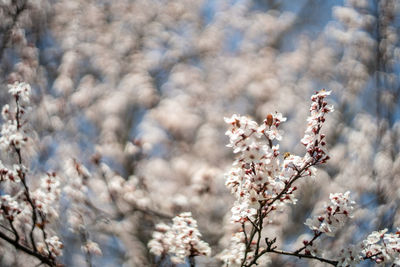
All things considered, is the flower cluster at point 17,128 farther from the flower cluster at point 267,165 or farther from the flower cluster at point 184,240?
the flower cluster at point 267,165

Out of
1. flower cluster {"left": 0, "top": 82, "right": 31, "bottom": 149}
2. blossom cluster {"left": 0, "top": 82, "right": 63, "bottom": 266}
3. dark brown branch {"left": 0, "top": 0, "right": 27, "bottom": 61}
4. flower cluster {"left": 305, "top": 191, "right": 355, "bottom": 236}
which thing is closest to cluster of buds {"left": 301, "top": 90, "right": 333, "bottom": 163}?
flower cluster {"left": 305, "top": 191, "right": 355, "bottom": 236}

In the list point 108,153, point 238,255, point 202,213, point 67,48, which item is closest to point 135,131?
point 108,153

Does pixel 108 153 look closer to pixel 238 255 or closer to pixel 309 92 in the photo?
pixel 238 255

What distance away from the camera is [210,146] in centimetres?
374

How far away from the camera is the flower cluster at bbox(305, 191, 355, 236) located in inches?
92.3

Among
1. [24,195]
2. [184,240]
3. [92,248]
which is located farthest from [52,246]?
[184,240]

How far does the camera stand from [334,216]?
93.4 inches

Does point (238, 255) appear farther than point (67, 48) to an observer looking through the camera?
No

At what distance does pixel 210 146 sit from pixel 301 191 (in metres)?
0.93

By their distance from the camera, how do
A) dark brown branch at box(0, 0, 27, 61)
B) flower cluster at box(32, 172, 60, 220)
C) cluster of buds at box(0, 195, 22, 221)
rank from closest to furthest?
cluster of buds at box(0, 195, 22, 221), flower cluster at box(32, 172, 60, 220), dark brown branch at box(0, 0, 27, 61)

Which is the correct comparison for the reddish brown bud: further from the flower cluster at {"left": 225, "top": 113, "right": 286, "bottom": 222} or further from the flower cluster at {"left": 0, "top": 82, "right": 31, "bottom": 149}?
the flower cluster at {"left": 0, "top": 82, "right": 31, "bottom": 149}

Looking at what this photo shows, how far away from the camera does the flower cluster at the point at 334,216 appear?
234 cm

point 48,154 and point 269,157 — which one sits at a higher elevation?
point 48,154

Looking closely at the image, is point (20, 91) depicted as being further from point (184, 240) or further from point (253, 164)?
point (253, 164)
